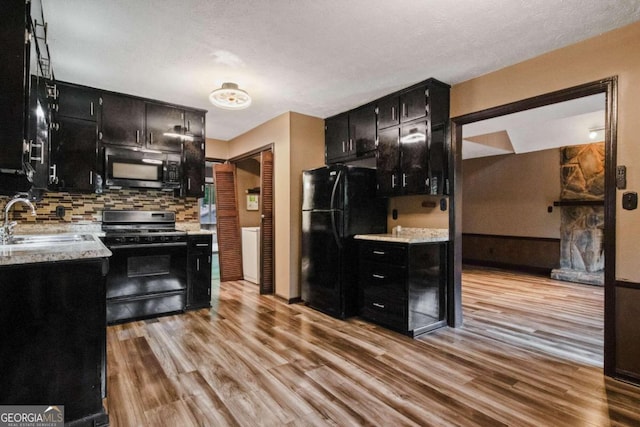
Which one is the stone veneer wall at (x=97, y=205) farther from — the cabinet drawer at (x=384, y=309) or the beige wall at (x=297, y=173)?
the cabinet drawer at (x=384, y=309)

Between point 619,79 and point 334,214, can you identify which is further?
point 334,214

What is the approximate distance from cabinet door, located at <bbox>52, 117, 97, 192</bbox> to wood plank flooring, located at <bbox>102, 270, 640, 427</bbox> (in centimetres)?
163

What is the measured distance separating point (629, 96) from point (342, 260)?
108 inches

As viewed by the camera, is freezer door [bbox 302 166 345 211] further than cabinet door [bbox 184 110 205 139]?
No

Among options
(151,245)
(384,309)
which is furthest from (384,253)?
(151,245)

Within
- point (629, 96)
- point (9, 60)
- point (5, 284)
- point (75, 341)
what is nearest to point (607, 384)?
point (629, 96)

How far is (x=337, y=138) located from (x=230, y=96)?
1.68 m

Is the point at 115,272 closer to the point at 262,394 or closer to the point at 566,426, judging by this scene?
the point at 262,394

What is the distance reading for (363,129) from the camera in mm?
4086

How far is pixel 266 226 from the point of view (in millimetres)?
4785

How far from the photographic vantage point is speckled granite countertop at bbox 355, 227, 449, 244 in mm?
3172

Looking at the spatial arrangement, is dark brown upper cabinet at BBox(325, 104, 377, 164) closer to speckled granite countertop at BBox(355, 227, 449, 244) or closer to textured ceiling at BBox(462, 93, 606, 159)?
speckled granite countertop at BBox(355, 227, 449, 244)

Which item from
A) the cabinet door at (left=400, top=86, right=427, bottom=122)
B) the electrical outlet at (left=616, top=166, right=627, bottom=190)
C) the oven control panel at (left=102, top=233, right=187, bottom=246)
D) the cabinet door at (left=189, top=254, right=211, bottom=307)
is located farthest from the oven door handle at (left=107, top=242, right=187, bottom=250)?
the electrical outlet at (left=616, top=166, right=627, bottom=190)

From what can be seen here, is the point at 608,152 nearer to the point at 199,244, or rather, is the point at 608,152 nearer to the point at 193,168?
the point at 199,244
